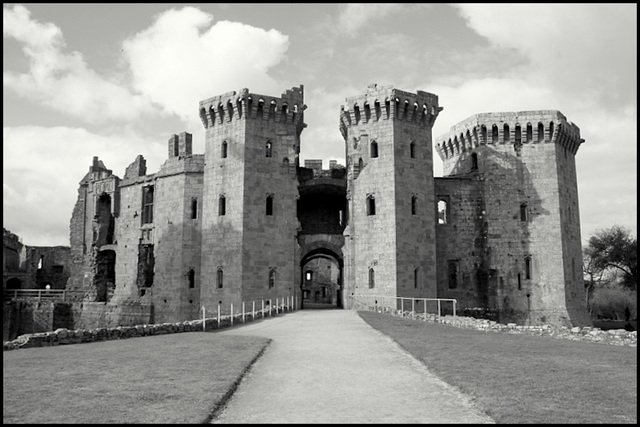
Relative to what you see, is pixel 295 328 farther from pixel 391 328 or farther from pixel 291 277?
pixel 291 277

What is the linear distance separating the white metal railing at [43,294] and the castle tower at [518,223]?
3015 cm

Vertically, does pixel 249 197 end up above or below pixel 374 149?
below

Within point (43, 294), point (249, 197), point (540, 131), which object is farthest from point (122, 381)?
point (43, 294)

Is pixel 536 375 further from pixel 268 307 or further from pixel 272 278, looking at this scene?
pixel 272 278

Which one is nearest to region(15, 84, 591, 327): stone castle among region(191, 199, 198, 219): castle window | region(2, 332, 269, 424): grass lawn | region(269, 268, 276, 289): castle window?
region(269, 268, 276, 289): castle window

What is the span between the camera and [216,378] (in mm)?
10930

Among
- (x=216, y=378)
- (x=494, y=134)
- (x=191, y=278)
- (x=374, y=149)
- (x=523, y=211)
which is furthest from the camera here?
(x=494, y=134)

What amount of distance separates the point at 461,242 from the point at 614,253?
23411 mm

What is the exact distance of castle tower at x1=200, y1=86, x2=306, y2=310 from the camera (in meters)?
36.4

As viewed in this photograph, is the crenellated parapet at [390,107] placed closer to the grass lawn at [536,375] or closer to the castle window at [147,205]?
the castle window at [147,205]

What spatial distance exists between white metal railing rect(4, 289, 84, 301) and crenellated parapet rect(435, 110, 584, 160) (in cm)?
3421

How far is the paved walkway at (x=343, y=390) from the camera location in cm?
848

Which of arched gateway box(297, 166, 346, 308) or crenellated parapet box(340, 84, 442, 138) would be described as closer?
crenellated parapet box(340, 84, 442, 138)

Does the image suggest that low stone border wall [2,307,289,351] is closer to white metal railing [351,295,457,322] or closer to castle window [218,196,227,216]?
white metal railing [351,295,457,322]
